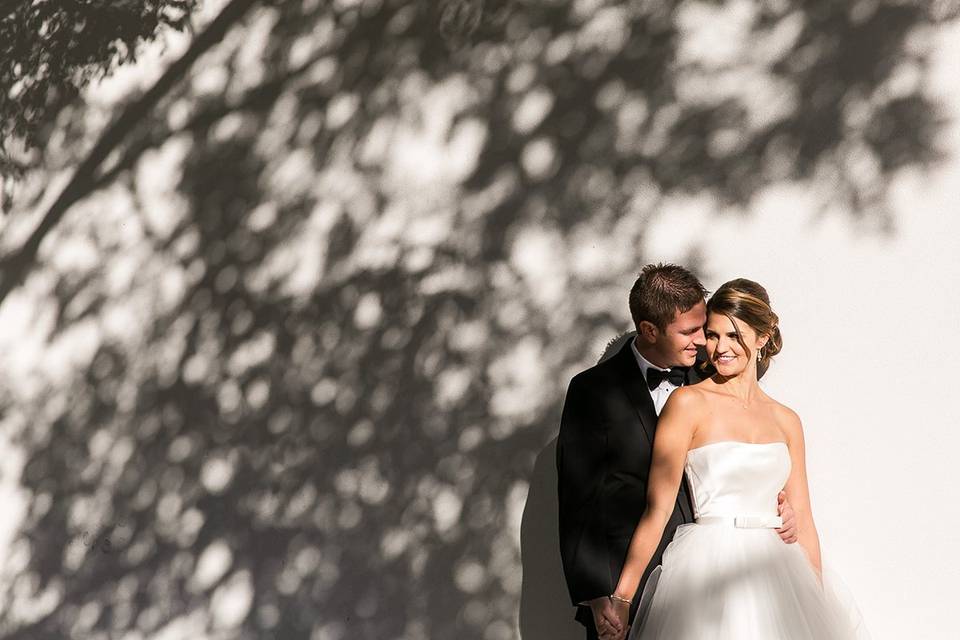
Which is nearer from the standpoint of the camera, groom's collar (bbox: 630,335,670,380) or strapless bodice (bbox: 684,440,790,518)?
strapless bodice (bbox: 684,440,790,518)

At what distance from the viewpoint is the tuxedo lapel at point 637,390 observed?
5289mm

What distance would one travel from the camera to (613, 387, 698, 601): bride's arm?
5.01 m

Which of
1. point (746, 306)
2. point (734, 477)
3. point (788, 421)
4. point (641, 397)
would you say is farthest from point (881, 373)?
point (641, 397)

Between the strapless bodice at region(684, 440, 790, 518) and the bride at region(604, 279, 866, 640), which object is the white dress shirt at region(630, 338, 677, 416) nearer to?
the bride at region(604, 279, 866, 640)

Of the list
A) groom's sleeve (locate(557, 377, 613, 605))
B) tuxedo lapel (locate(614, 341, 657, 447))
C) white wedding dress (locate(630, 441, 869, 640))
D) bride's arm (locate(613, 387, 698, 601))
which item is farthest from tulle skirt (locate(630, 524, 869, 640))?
tuxedo lapel (locate(614, 341, 657, 447))

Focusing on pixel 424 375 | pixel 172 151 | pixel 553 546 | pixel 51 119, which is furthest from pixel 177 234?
pixel 553 546

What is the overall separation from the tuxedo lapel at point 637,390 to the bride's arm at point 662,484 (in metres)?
0.21

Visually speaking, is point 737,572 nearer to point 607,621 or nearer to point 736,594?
point 736,594

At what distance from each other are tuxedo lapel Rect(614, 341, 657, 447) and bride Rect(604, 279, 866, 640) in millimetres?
182

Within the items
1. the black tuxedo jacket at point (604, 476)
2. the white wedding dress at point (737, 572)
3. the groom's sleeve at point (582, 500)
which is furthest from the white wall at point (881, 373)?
the groom's sleeve at point (582, 500)

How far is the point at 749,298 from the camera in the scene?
516 centimetres

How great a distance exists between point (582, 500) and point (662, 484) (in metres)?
0.42

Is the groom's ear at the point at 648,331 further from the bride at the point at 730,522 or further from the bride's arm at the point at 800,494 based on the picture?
the bride's arm at the point at 800,494

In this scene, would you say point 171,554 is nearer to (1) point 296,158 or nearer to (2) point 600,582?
(1) point 296,158
